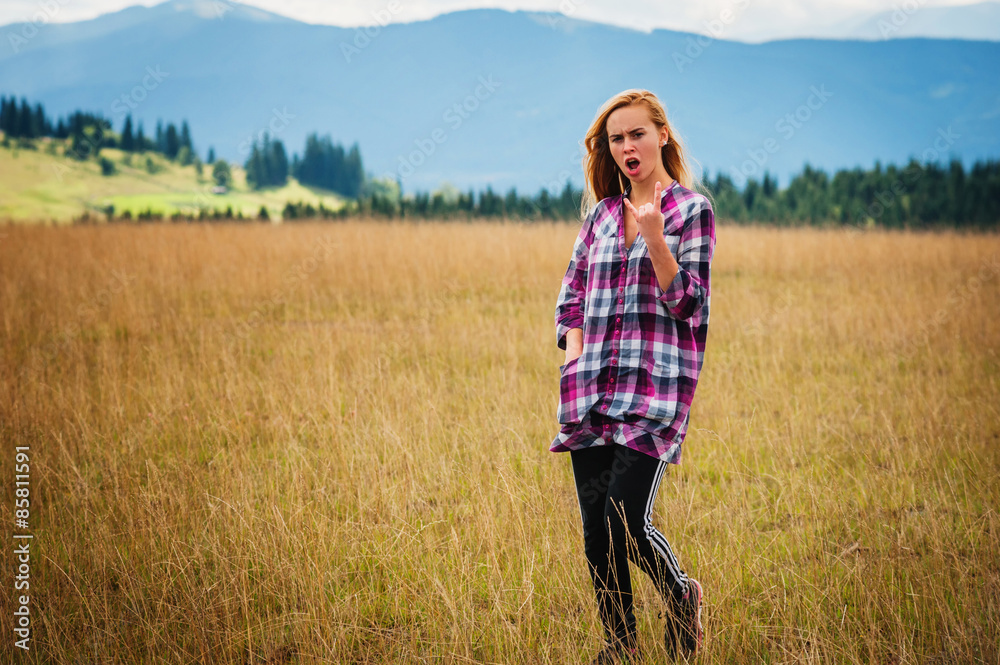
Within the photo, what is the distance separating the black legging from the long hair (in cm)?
87

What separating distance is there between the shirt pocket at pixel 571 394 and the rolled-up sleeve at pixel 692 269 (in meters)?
0.32

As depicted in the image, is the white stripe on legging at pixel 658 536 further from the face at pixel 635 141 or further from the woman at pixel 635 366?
the face at pixel 635 141

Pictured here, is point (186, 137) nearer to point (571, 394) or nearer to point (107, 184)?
point (107, 184)


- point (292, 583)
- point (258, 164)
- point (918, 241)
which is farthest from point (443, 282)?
point (258, 164)

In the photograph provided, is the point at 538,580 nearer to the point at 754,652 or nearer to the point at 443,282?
the point at 754,652

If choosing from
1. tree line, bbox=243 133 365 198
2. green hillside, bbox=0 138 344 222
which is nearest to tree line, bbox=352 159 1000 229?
green hillside, bbox=0 138 344 222

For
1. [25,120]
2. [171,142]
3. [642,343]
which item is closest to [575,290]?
[642,343]

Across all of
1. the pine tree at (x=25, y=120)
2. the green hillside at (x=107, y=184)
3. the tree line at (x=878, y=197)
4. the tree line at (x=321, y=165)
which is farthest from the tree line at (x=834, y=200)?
the pine tree at (x=25, y=120)

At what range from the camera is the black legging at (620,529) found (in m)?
1.79

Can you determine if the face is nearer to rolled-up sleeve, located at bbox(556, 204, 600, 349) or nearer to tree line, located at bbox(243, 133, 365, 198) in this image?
rolled-up sleeve, located at bbox(556, 204, 600, 349)

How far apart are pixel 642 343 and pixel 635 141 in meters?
Answer: 0.59

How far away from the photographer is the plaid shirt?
1.80 meters

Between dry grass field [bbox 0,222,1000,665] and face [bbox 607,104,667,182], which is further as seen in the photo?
dry grass field [bbox 0,222,1000,665]

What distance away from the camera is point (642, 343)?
1874mm
